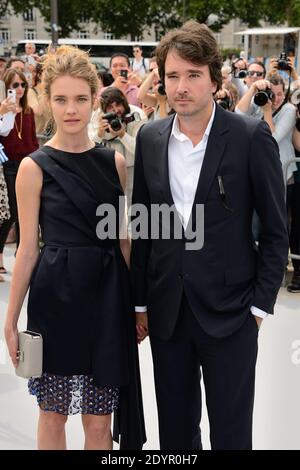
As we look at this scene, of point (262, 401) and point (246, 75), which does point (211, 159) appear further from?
point (246, 75)

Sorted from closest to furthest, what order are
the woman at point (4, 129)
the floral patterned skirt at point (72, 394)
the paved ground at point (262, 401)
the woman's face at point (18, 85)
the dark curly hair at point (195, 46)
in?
the dark curly hair at point (195, 46)
the floral patterned skirt at point (72, 394)
the paved ground at point (262, 401)
the woman at point (4, 129)
the woman's face at point (18, 85)

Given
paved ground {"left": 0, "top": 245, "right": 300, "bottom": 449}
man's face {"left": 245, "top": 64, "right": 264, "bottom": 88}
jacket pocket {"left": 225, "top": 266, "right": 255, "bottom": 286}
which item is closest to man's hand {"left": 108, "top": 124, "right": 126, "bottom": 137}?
paved ground {"left": 0, "top": 245, "right": 300, "bottom": 449}

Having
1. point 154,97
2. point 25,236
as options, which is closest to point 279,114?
point 154,97

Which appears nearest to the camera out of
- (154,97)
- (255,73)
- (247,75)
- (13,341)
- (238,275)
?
(238,275)

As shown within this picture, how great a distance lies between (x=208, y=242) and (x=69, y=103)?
2.44 ft

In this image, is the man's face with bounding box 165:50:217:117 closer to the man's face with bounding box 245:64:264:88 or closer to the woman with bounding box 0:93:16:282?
the woman with bounding box 0:93:16:282

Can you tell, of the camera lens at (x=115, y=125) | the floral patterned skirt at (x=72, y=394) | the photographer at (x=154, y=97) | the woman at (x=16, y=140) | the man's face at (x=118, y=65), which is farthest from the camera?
the man's face at (x=118, y=65)

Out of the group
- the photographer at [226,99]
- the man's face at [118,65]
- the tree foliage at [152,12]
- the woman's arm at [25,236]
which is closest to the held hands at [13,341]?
the woman's arm at [25,236]

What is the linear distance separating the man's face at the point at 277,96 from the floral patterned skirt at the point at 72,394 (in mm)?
3845

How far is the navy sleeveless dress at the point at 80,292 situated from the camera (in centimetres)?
238

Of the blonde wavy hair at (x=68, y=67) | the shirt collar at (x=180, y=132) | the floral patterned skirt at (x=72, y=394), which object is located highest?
the blonde wavy hair at (x=68, y=67)

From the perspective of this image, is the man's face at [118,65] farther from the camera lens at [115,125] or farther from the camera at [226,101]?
the camera lens at [115,125]

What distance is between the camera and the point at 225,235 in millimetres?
2275
